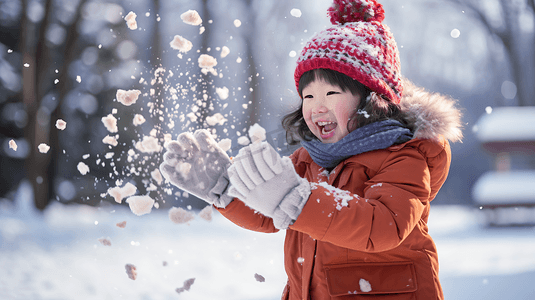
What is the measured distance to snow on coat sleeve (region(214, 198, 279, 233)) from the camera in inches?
47.3

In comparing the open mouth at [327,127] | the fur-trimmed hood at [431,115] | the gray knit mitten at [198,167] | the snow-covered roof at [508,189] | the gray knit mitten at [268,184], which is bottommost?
the gray knit mitten at [198,167]

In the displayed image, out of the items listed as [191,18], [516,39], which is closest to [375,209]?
[191,18]

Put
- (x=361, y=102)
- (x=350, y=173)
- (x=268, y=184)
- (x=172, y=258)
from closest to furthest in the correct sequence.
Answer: (x=268, y=184), (x=350, y=173), (x=361, y=102), (x=172, y=258)

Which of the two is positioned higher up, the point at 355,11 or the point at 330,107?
the point at 355,11

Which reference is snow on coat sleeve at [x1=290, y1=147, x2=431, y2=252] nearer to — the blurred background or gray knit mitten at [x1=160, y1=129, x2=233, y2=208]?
gray knit mitten at [x1=160, y1=129, x2=233, y2=208]

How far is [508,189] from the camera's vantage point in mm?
4707

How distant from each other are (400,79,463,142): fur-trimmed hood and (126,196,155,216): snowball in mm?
1077

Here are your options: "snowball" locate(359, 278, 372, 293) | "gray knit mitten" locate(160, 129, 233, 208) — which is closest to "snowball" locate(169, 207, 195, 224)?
"gray knit mitten" locate(160, 129, 233, 208)

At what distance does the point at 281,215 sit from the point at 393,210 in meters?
0.30

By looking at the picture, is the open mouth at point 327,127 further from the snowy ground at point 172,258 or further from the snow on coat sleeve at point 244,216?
the snowy ground at point 172,258

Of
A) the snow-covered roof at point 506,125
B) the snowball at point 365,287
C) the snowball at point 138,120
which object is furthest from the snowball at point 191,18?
the snow-covered roof at point 506,125

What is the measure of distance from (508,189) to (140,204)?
4751 mm

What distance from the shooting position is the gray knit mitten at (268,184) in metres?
0.86

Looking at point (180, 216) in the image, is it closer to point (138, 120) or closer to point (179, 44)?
point (138, 120)
